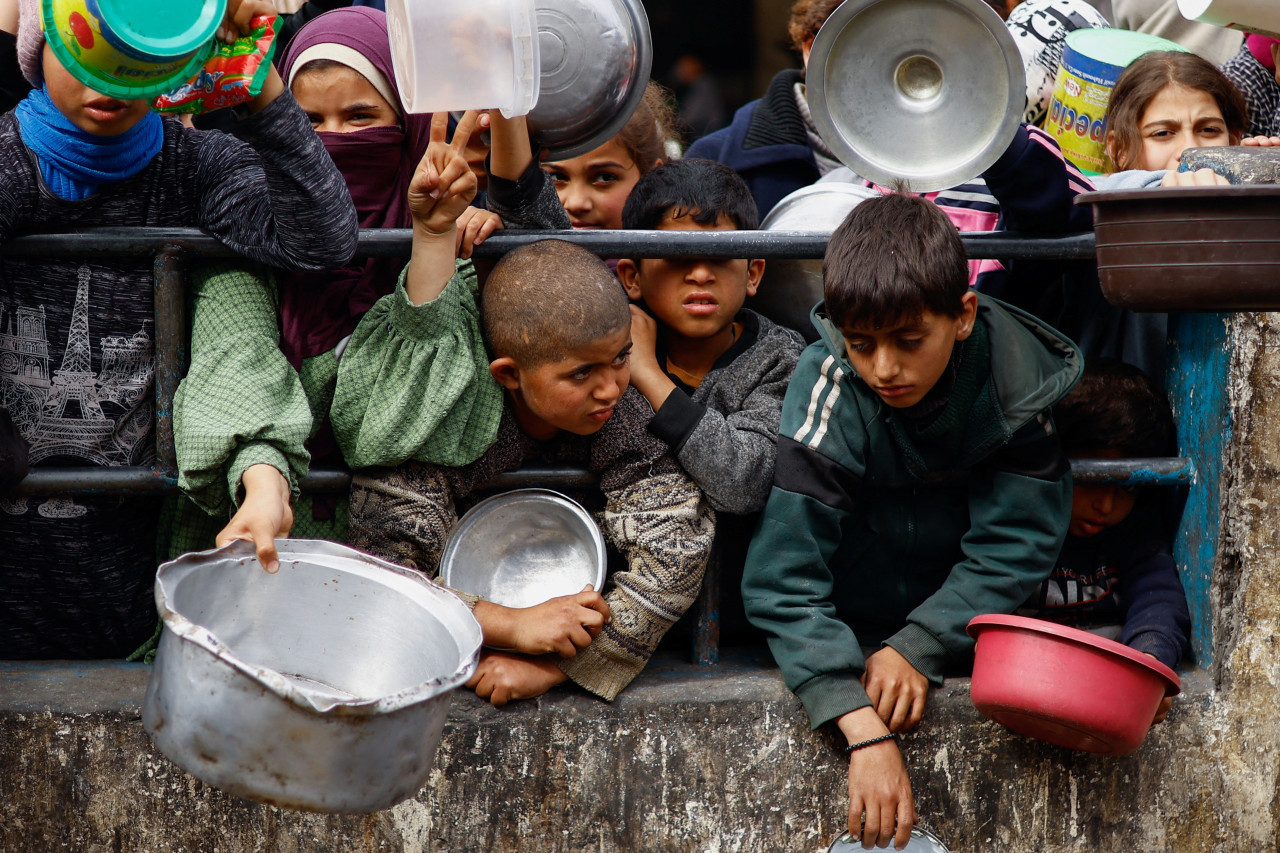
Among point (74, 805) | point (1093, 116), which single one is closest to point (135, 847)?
point (74, 805)

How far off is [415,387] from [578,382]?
0.30m

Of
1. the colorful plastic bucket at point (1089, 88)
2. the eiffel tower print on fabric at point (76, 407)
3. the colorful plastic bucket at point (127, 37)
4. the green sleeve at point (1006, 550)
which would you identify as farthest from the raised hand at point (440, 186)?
the colorful plastic bucket at point (1089, 88)

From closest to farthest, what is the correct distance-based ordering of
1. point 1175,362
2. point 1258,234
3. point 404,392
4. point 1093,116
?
point 1258,234 < point 404,392 < point 1175,362 < point 1093,116

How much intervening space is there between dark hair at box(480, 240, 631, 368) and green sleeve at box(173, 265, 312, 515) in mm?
395

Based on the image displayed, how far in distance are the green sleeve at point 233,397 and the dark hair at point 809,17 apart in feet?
6.10

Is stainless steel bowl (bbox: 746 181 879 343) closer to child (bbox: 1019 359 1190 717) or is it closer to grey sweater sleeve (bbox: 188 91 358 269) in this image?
child (bbox: 1019 359 1190 717)

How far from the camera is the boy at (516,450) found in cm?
204

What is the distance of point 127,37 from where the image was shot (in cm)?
160

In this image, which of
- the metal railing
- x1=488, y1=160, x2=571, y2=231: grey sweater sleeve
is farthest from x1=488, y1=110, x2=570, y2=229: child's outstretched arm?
the metal railing

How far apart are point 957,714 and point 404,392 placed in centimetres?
122

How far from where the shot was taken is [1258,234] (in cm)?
185

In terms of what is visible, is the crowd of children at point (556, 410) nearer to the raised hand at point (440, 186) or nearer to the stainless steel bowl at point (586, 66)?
the raised hand at point (440, 186)

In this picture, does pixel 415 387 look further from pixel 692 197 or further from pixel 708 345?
pixel 692 197

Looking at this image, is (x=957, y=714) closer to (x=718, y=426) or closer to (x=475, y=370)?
(x=718, y=426)
